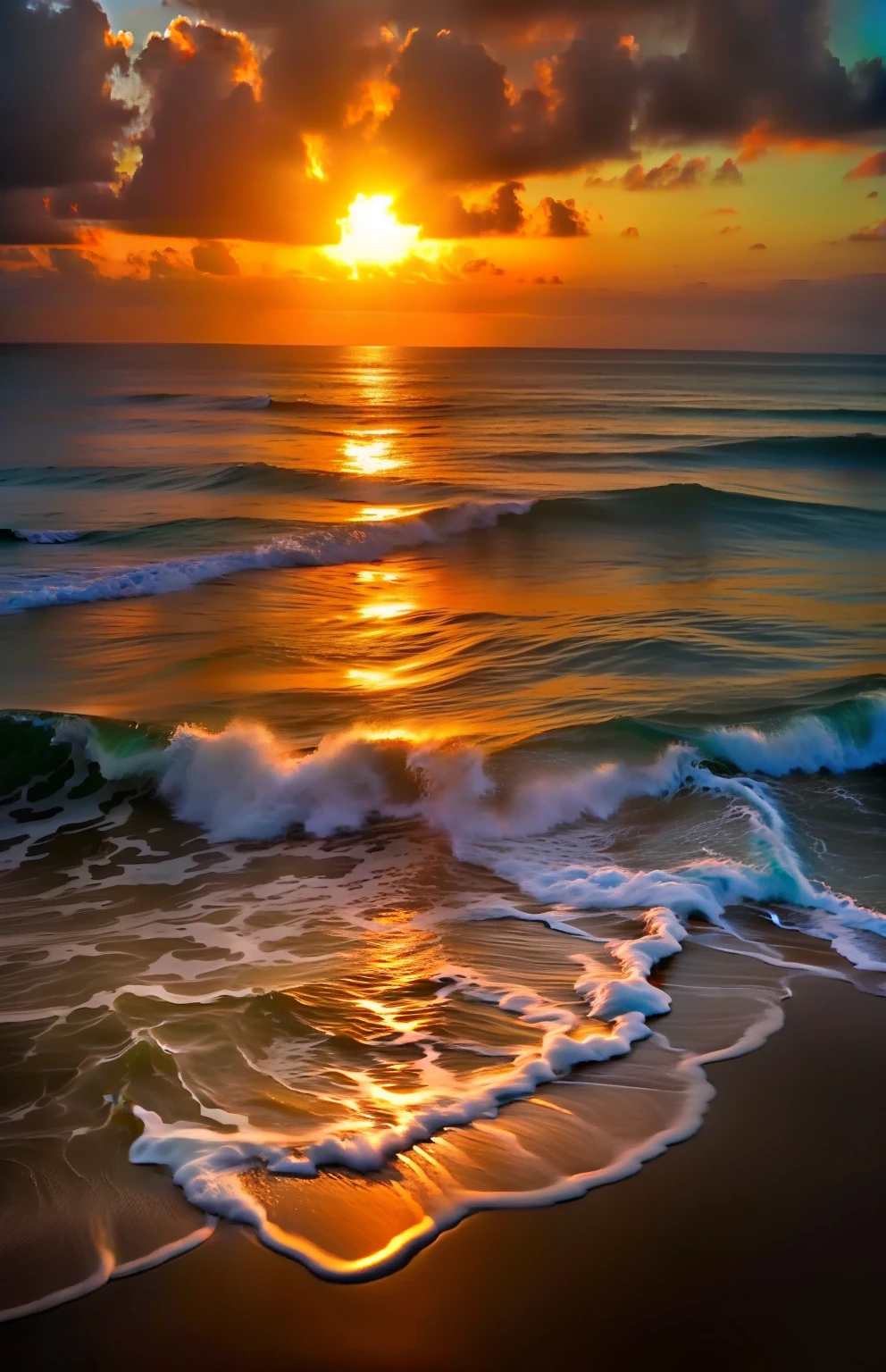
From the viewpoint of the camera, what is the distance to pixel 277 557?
21266 millimetres

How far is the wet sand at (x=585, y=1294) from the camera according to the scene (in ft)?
12.1

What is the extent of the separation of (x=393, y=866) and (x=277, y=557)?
13.7 meters

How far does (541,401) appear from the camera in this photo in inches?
2542

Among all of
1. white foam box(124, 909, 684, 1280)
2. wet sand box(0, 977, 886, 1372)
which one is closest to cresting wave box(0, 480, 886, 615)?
white foam box(124, 909, 684, 1280)

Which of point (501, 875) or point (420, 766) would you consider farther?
point (420, 766)

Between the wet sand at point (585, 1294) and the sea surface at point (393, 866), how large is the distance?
15 centimetres

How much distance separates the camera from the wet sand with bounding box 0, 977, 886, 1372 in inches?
145

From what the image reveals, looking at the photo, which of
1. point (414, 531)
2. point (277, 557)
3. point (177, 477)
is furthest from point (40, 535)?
point (177, 477)

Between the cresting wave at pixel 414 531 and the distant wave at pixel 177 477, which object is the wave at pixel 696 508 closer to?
the cresting wave at pixel 414 531

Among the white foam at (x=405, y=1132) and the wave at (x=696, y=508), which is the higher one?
the wave at (x=696, y=508)

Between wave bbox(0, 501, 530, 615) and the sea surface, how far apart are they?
0.35ft

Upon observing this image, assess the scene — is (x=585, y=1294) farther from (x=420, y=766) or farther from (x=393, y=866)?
(x=420, y=766)

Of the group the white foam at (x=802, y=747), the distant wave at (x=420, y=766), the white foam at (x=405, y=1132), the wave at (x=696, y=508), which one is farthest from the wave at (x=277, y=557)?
the white foam at (x=405, y=1132)

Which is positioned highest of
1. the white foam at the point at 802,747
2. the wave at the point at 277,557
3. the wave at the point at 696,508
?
the wave at the point at 696,508
